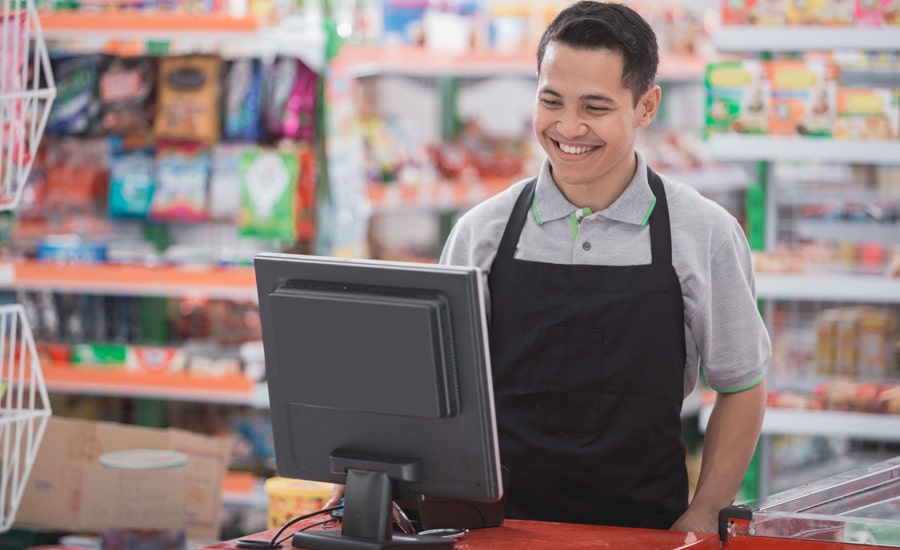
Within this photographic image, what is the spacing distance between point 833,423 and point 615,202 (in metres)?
1.81

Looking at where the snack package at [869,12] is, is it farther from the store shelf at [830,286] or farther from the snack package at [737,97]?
the store shelf at [830,286]

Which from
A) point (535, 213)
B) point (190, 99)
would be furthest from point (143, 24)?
point (535, 213)

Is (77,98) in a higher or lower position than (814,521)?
higher

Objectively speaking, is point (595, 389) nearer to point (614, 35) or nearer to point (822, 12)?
point (614, 35)

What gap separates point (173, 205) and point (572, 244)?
2.69 metres

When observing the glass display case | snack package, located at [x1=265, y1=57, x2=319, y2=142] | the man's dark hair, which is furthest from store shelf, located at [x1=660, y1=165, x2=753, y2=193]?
the glass display case

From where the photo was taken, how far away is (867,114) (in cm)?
395

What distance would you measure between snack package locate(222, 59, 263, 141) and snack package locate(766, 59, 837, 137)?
6.07 feet

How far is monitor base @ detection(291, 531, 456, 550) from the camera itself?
6.42 ft

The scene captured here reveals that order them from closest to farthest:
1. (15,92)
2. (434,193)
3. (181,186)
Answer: (15,92) < (181,186) < (434,193)

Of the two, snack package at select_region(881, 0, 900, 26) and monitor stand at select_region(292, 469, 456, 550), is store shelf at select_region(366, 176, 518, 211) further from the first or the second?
monitor stand at select_region(292, 469, 456, 550)

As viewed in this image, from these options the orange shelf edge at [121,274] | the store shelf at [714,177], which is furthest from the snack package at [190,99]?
the store shelf at [714,177]

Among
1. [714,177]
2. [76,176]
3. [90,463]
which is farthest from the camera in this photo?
[714,177]

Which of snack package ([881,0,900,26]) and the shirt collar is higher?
snack package ([881,0,900,26])
